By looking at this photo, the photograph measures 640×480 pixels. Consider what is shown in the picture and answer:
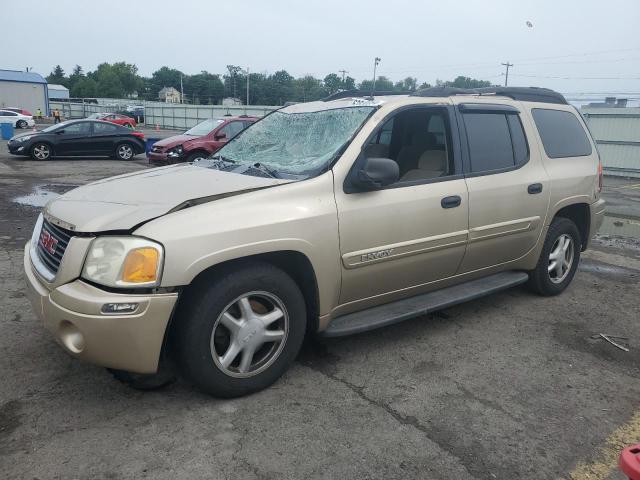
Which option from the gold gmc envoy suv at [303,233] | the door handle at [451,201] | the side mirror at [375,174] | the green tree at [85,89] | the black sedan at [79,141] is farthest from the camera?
the green tree at [85,89]

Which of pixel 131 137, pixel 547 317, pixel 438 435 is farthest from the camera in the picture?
pixel 131 137

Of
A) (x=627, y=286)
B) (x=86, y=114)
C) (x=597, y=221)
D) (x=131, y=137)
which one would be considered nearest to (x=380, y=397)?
(x=597, y=221)

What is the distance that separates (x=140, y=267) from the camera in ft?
8.46

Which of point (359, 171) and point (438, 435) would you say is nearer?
point (438, 435)

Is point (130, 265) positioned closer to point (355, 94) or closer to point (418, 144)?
point (355, 94)

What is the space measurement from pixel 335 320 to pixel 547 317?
7.16ft

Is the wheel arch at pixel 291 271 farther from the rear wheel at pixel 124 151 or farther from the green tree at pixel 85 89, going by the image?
the green tree at pixel 85 89

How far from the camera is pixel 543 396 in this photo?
3197mm

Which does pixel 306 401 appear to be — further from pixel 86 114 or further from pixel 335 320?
pixel 86 114

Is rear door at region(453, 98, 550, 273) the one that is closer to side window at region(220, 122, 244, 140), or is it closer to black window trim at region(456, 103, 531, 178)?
black window trim at region(456, 103, 531, 178)

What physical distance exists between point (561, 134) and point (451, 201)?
6.07 ft

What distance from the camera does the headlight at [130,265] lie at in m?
2.57

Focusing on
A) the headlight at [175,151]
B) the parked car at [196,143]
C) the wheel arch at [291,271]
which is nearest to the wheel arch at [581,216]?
the wheel arch at [291,271]

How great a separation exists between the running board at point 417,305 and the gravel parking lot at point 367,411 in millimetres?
311
